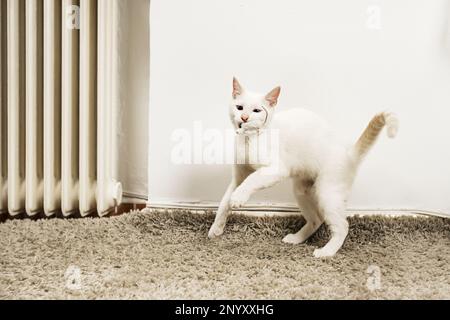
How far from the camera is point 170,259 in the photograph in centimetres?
109

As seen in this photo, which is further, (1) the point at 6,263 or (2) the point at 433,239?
(2) the point at 433,239

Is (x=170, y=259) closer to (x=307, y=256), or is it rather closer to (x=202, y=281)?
(x=202, y=281)

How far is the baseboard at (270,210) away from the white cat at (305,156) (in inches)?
11.2

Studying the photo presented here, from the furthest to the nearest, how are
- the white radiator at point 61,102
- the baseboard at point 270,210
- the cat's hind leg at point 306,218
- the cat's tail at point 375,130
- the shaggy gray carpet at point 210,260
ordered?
1. the baseboard at point 270,210
2. the white radiator at point 61,102
3. the cat's hind leg at point 306,218
4. the cat's tail at point 375,130
5. the shaggy gray carpet at point 210,260

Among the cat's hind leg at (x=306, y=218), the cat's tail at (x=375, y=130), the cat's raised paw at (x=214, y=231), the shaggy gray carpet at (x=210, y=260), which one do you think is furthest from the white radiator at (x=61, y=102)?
the cat's tail at (x=375, y=130)

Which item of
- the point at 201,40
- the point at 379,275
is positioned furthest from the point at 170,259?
the point at 201,40

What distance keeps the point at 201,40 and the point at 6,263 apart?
0.86m

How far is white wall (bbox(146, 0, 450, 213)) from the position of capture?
4.70ft

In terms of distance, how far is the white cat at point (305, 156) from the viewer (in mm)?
1114

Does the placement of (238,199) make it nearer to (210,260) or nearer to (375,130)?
(210,260)

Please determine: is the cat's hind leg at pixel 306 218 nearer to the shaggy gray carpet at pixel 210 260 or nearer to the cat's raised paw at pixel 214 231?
the shaggy gray carpet at pixel 210 260

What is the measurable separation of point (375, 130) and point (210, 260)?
0.52 m

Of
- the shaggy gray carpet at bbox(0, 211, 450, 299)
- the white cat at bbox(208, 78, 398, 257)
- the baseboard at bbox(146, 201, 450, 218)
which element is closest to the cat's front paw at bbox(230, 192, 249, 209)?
the white cat at bbox(208, 78, 398, 257)

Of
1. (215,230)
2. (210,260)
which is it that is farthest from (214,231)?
(210,260)
